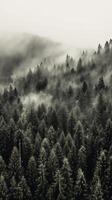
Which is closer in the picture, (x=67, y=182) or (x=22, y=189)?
(x=22, y=189)

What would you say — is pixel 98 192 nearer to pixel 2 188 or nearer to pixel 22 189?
pixel 22 189

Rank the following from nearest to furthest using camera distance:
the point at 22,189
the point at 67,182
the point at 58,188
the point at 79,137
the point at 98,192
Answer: the point at 98,192, the point at 22,189, the point at 58,188, the point at 67,182, the point at 79,137

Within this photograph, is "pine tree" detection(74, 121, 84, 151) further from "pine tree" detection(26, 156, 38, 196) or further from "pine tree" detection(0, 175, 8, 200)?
"pine tree" detection(0, 175, 8, 200)

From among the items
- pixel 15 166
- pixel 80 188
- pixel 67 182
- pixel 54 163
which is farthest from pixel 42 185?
pixel 80 188

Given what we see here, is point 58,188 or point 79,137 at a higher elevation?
point 79,137

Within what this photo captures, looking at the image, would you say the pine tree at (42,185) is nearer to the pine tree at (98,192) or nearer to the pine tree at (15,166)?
the pine tree at (15,166)

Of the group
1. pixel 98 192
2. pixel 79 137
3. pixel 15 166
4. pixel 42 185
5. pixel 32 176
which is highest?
pixel 79 137

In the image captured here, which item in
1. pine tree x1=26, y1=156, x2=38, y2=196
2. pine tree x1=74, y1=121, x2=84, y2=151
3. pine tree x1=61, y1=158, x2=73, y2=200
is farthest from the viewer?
pine tree x1=74, y1=121, x2=84, y2=151

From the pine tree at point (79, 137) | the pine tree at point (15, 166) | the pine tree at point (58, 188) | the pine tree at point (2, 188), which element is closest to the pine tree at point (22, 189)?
the pine tree at point (2, 188)

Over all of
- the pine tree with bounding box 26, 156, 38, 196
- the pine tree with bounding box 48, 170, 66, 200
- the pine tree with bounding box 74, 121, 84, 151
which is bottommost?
the pine tree with bounding box 48, 170, 66, 200

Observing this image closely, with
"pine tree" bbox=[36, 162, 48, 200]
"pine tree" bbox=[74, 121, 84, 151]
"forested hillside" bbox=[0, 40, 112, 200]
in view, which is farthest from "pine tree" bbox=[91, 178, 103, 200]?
"pine tree" bbox=[74, 121, 84, 151]

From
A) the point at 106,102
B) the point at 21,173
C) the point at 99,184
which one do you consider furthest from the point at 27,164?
the point at 106,102

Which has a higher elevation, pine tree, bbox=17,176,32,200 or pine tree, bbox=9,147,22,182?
pine tree, bbox=9,147,22,182

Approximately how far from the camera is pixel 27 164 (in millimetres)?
119938
